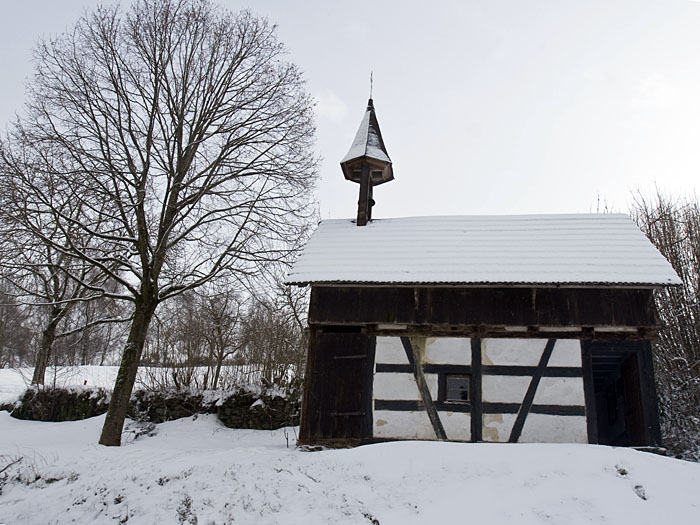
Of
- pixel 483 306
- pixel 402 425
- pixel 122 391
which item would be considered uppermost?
pixel 483 306

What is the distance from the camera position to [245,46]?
43.4 ft

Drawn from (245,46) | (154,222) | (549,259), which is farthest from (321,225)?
(549,259)

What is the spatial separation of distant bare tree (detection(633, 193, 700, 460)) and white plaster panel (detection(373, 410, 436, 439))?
6.48 m

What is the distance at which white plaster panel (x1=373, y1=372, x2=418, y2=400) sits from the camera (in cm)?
1031

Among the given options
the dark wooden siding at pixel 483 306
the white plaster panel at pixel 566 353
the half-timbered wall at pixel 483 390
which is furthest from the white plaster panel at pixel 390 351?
the white plaster panel at pixel 566 353

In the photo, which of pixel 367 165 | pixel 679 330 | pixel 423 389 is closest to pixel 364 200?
pixel 367 165

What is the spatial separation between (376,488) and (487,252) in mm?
6460

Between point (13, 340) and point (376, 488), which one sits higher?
point (13, 340)

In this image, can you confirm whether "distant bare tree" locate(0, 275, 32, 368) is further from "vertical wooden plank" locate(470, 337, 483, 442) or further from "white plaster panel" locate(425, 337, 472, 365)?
"vertical wooden plank" locate(470, 337, 483, 442)

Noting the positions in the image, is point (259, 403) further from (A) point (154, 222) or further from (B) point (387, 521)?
(B) point (387, 521)

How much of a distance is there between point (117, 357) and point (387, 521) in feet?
129

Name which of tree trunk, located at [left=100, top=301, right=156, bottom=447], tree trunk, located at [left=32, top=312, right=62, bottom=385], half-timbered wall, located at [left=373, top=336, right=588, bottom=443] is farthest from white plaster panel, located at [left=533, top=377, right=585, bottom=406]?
tree trunk, located at [left=32, top=312, right=62, bottom=385]

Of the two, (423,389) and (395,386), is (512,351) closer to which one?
(423,389)

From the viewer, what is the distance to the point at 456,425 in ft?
33.0
